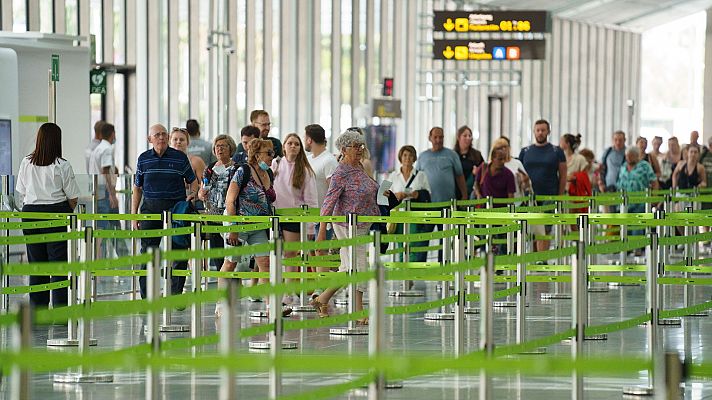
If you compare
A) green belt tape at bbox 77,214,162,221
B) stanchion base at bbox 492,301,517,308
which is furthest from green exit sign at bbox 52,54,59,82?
stanchion base at bbox 492,301,517,308

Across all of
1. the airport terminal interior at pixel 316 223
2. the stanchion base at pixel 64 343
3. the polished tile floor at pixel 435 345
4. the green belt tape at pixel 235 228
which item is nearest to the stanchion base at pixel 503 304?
the airport terminal interior at pixel 316 223

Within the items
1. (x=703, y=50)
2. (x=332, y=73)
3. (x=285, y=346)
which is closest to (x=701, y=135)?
(x=703, y=50)

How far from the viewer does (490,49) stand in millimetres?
24969

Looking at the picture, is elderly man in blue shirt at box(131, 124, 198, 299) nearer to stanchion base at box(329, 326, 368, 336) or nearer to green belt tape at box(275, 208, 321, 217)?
green belt tape at box(275, 208, 321, 217)

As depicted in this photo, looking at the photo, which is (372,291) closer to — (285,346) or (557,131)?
(285,346)

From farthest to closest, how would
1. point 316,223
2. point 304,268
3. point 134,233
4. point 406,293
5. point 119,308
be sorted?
point 406,293
point 316,223
point 304,268
point 134,233
point 119,308

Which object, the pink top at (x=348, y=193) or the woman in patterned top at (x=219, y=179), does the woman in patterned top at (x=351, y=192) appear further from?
the woman in patterned top at (x=219, y=179)

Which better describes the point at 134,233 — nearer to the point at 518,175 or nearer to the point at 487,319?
the point at 487,319

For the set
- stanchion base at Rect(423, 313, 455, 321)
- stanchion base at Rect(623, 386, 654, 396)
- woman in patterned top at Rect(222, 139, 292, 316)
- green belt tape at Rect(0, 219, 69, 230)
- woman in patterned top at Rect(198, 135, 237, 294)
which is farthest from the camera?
stanchion base at Rect(423, 313, 455, 321)

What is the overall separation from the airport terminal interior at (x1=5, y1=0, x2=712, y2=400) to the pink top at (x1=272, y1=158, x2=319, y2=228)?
2 cm

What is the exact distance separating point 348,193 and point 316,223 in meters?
2.45

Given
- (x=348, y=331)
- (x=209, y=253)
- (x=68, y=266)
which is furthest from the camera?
(x=348, y=331)

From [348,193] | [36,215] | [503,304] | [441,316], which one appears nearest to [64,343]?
[36,215]

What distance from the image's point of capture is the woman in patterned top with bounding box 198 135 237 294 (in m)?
12.5
